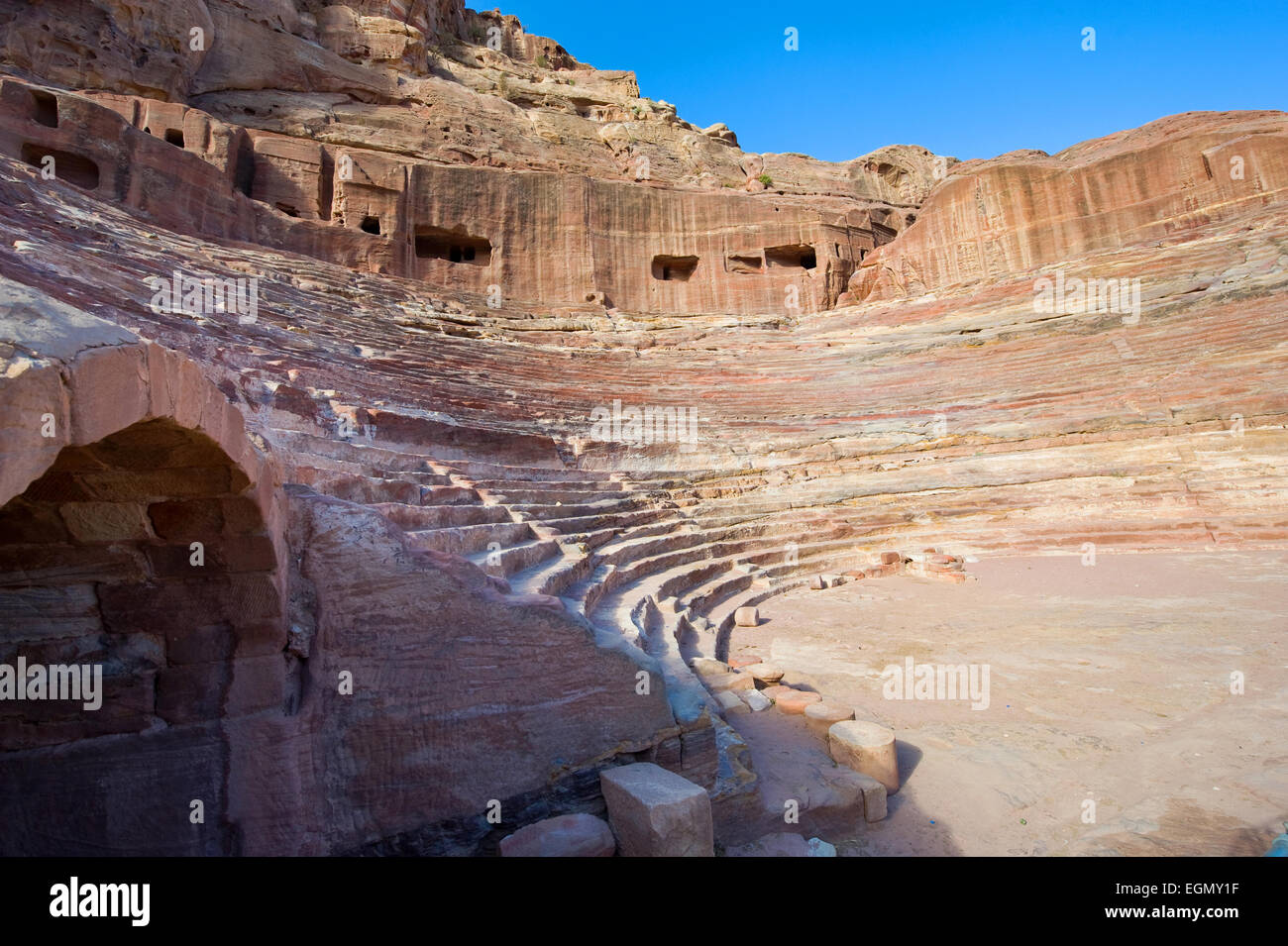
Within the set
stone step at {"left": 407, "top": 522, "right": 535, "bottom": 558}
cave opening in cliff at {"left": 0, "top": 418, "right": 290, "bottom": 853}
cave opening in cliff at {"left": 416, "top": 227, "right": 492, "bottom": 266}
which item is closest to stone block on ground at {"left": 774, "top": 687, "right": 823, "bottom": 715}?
stone step at {"left": 407, "top": 522, "right": 535, "bottom": 558}

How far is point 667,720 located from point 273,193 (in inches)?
793

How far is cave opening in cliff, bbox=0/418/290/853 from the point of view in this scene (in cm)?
214

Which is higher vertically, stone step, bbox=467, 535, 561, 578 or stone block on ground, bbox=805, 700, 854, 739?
stone step, bbox=467, 535, 561, 578

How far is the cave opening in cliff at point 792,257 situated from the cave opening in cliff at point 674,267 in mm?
2710

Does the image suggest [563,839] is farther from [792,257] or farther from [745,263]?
[792,257]

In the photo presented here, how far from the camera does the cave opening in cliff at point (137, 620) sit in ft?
7.04

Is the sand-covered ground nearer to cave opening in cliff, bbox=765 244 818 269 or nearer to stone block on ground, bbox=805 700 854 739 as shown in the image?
stone block on ground, bbox=805 700 854 739

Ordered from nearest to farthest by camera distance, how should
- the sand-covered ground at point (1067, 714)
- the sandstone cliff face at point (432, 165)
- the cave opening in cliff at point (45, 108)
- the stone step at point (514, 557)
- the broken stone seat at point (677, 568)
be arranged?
the sand-covered ground at point (1067, 714) < the stone step at point (514, 557) < the broken stone seat at point (677, 568) < the cave opening in cliff at point (45, 108) < the sandstone cliff face at point (432, 165)

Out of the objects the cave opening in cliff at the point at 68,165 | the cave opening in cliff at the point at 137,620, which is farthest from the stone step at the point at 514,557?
the cave opening in cliff at the point at 68,165

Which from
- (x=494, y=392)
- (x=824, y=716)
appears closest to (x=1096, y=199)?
(x=494, y=392)

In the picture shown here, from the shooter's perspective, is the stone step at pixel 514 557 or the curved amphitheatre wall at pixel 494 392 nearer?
the curved amphitheatre wall at pixel 494 392

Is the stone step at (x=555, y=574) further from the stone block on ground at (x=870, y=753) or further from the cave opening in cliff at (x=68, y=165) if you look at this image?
the cave opening in cliff at (x=68, y=165)

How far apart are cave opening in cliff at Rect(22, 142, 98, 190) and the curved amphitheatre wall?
0.33m
